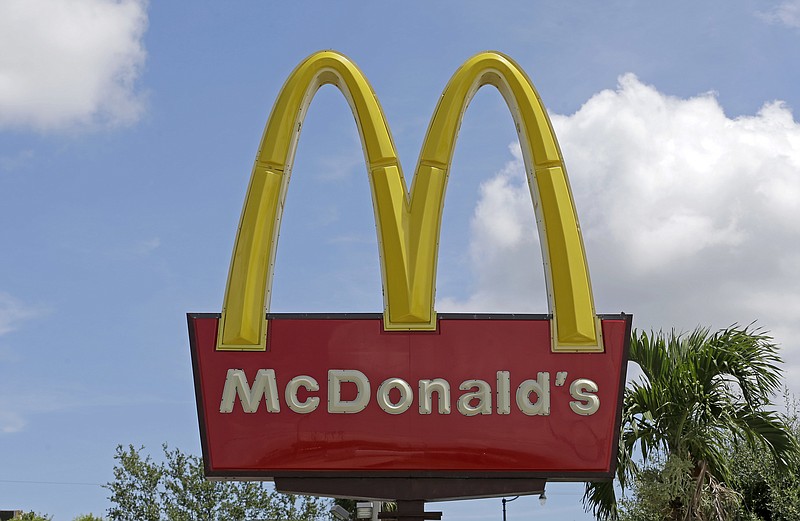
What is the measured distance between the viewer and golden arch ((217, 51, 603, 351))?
40.9 feet

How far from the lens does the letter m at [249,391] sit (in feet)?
40.1

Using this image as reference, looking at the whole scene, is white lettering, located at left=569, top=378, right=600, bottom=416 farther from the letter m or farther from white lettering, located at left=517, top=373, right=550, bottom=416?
the letter m

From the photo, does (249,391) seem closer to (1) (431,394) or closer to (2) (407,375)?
(2) (407,375)

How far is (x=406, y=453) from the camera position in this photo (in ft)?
40.1

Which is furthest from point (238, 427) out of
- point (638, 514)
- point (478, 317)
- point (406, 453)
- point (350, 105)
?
point (638, 514)

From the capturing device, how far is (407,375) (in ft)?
40.5

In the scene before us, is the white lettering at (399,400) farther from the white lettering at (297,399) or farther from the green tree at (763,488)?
the green tree at (763,488)

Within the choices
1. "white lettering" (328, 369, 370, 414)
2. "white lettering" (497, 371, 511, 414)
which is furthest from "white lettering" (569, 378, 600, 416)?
"white lettering" (328, 369, 370, 414)

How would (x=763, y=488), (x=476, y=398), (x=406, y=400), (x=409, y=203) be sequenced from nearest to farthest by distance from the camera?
(x=406, y=400), (x=476, y=398), (x=409, y=203), (x=763, y=488)

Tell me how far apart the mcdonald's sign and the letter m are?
0.01m

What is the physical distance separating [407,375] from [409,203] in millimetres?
2156

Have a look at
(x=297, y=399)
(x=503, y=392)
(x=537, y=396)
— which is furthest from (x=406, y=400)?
(x=537, y=396)

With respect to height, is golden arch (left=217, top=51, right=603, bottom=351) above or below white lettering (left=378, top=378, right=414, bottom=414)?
above

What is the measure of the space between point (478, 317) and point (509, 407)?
115 cm
